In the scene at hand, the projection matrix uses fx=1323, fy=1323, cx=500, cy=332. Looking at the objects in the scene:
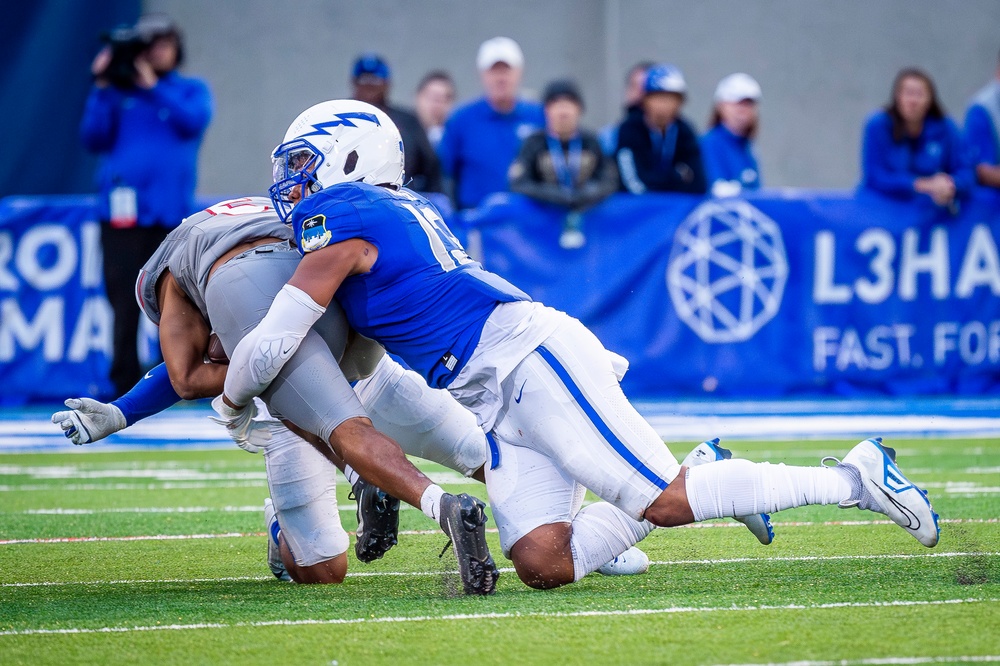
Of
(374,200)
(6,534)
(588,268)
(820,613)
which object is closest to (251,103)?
(588,268)

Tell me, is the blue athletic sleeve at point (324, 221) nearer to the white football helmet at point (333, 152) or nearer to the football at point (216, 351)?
the white football helmet at point (333, 152)

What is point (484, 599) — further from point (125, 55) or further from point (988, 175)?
point (988, 175)

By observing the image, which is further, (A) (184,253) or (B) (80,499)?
(B) (80,499)

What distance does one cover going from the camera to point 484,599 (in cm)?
341

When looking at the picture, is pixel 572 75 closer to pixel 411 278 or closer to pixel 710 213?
pixel 710 213

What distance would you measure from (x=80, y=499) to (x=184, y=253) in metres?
1.97

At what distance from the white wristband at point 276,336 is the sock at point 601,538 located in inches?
36.0

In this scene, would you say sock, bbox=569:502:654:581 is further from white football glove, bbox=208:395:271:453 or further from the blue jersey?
white football glove, bbox=208:395:271:453

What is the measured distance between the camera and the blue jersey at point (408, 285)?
141 inches

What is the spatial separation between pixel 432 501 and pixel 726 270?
5.43 metres

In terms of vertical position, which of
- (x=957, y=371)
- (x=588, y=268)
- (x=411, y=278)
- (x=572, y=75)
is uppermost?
(x=572, y=75)

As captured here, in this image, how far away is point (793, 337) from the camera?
343 inches

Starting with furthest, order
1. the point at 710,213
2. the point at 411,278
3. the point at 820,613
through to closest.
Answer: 1. the point at 710,213
2. the point at 411,278
3. the point at 820,613

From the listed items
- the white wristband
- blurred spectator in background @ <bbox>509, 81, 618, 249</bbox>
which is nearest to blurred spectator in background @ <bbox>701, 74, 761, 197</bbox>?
blurred spectator in background @ <bbox>509, 81, 618, 249</bbox>
